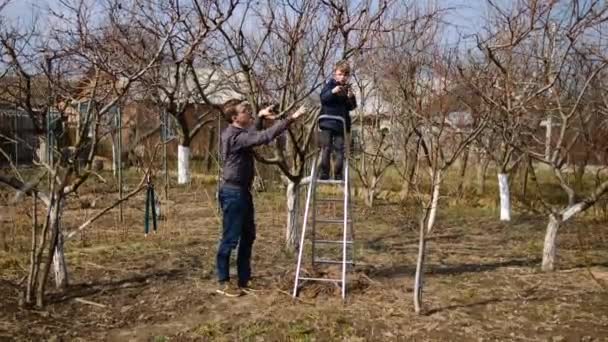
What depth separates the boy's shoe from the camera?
5.30m

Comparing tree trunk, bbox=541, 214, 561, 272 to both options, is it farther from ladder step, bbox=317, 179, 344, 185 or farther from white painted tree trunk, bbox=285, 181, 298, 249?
white painted tree trunk, bbox=285, 181, 298, 249

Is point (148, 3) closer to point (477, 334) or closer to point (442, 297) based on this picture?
point (442, 297)

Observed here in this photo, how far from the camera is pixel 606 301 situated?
5.38 meters

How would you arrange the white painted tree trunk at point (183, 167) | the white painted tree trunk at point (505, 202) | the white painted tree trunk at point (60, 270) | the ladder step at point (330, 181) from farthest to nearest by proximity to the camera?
the white painted tree trunk at point (183, 167)
the white painted tree trunk at point (505, 202)
the ladder step at point (330, 181)
the white painted tree trunk at point (60, 270)

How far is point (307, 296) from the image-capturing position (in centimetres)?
527

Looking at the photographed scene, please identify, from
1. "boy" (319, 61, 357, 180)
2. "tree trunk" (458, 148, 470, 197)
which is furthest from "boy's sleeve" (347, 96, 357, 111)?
"tree trunk" (458, 148, 470, 197)

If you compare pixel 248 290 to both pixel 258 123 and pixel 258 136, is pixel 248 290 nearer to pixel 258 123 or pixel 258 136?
pixel 258 136

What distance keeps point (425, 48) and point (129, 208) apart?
19.0 feet

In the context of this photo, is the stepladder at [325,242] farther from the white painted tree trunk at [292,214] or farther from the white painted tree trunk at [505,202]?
the white painted tree trunk at [505,202]

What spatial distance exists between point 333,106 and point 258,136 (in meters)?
0.90

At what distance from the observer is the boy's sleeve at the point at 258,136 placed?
4.88 m

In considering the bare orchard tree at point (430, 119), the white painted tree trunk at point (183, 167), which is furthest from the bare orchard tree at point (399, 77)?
the white painted tree trunk at point (183, 167)

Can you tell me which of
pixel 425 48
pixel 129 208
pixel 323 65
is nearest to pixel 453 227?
pixel 425 48

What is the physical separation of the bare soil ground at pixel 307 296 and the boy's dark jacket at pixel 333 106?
4.42 ft
